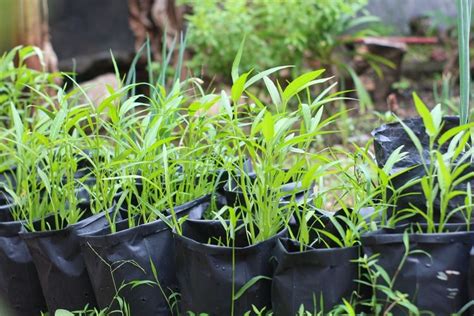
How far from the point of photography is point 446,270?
1360 millimetres

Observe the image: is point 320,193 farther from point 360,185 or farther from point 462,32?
point 462,32

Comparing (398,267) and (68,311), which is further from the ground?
(398,267)

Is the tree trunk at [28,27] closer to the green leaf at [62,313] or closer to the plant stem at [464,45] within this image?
the green leaf at [62,313]

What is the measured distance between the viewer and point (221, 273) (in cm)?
155

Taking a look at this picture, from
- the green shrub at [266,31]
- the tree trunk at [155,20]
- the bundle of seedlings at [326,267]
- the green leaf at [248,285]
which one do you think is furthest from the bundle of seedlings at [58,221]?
the tree trunk at [155,20]

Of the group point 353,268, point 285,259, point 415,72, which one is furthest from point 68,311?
point 415,72

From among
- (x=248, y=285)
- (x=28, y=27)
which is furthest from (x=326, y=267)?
(x=28, y=27)

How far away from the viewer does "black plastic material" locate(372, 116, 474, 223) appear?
4.74 feet

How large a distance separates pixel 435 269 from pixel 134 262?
0.71 meters

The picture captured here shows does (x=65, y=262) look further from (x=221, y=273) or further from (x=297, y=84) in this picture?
(x=297, y=84)

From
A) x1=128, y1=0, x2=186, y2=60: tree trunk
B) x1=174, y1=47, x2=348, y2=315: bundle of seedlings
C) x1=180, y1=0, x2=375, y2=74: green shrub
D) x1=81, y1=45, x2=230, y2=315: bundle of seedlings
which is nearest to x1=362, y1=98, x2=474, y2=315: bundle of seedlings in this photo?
x1=174, y1=47, x2=348, y2=315: bundle of seedlings

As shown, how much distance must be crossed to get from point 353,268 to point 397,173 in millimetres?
217

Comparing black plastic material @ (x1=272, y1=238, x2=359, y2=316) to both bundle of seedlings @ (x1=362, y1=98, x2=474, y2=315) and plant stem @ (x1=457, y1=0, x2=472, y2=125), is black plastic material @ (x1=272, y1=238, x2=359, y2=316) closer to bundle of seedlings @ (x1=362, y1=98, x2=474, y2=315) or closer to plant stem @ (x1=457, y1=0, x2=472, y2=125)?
bundle of seedlings @ (x1=362, y1=98, x2=474, y2=315)

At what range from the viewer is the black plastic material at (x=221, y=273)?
1.54m
